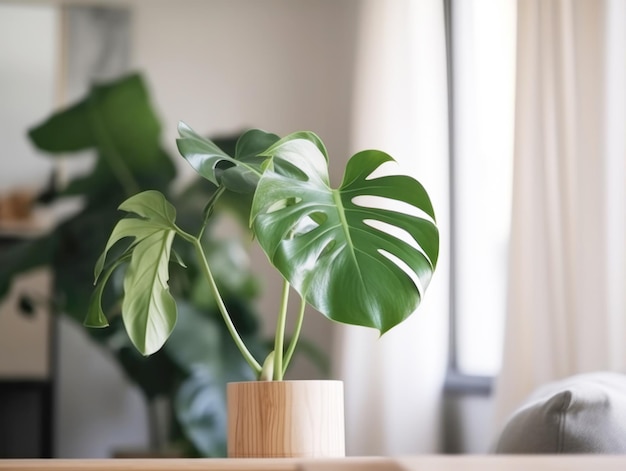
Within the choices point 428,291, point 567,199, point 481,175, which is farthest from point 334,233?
point 481,175

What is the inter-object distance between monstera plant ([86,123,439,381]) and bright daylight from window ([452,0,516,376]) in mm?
1410

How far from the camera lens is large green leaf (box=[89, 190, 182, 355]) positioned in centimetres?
Answer: 104

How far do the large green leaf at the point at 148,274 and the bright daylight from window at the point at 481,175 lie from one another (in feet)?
4.89

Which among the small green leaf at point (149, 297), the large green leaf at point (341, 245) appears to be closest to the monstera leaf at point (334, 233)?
the large green leaf at point (341, 245)

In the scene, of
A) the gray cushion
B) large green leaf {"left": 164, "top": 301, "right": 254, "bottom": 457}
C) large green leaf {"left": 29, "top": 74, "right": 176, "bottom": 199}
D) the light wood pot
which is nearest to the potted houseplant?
the light wood pot

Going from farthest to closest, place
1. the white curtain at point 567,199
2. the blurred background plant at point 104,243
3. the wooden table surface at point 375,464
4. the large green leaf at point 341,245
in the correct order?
1. the blurred background plant at point 104,243
2. the white curtain at point 567,199
3. the large green leaf at point 341,245
4. the wooden table surface at point 375,464

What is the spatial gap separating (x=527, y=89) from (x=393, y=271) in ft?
3.21

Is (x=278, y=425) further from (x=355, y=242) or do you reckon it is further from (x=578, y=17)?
(x=578, y=17)

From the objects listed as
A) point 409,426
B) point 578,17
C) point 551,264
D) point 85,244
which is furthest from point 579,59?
point 85,244

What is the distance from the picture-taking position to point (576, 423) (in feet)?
3.14

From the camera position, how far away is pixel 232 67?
3400 mm

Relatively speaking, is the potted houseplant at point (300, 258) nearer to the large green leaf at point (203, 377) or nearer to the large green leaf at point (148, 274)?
the large green leaf at point (148, 274)

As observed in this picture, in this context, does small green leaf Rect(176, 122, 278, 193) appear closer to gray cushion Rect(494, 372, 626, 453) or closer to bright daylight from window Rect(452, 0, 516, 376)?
gray cushion Rect(494, 372, 626, 453)

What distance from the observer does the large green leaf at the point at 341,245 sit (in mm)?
941
